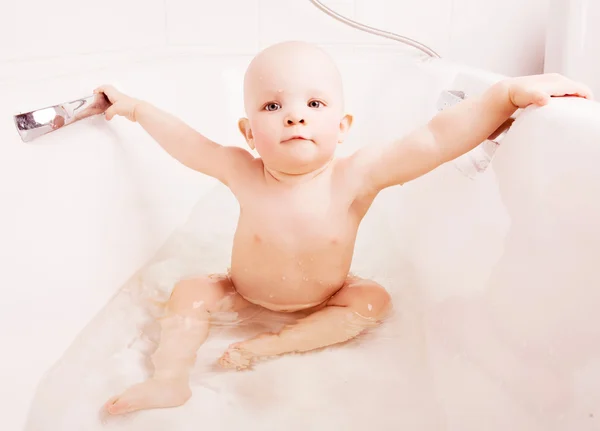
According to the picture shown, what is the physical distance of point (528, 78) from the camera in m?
0.80

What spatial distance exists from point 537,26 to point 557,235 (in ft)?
4.09

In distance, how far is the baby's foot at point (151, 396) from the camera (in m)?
0.76

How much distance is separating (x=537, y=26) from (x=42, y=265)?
4.74ft

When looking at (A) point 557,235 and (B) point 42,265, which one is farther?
(B) point 42,265

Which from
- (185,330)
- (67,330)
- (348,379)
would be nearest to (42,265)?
(67,330)

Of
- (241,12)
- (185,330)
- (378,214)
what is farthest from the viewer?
(241,12)

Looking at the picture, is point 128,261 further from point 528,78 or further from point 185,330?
point 528,78

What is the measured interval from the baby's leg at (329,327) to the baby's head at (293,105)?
0.70ft

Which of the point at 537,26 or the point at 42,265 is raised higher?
the point at 537,26

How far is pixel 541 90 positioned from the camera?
0.75m

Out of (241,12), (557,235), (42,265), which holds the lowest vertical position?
(42,265)

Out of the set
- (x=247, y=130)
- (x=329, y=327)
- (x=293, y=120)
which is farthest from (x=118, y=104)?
(x=329, y=327)

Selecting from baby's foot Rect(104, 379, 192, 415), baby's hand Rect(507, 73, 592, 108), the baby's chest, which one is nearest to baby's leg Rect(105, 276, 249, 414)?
baby's foot Rect(104, 379, 192, 415)

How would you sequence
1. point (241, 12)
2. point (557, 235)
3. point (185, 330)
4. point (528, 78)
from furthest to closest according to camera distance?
point (241, 12)
point (185, 330)
point (528, 78)
point (557, 235)
